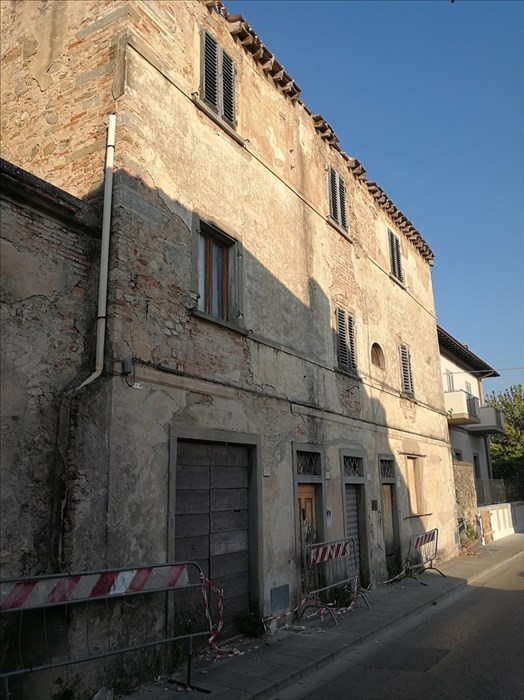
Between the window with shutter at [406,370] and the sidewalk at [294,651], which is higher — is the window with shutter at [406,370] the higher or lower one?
the higher one

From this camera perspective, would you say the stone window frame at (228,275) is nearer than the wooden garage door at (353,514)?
Yes

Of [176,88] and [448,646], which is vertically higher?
[176,88]

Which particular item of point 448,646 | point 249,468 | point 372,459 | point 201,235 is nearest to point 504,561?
point 372,459

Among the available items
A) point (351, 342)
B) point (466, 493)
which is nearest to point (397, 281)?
point (351, 342)

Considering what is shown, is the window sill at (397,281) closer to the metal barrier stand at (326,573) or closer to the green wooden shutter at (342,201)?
the green wooden shutter at (342,201)

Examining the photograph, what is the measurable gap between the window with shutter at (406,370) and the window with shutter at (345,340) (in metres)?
3.30

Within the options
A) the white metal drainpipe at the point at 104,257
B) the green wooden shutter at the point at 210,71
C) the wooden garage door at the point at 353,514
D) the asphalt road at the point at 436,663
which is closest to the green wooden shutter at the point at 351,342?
the wooden garage door at the point at 353,514

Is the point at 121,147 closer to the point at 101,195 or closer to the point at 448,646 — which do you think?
the point at 101,195

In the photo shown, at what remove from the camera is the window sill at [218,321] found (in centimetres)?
764

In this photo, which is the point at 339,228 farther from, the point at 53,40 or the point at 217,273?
the point at 53,40

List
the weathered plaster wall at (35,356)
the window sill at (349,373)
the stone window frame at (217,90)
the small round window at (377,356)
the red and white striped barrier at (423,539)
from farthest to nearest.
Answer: the small round window at (377,356), the red and white striped barrier at (423,539), the window sill at (349,373), the stone window frame at (217,90), the weathered plaster wall at (35,356)

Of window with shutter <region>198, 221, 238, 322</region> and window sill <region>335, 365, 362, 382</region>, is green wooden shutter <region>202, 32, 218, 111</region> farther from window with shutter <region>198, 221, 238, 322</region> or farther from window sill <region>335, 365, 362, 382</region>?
window sill <region>335, 365, 362, 382</region>

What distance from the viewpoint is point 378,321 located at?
47.1ft

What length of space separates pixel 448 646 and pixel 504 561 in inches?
378
